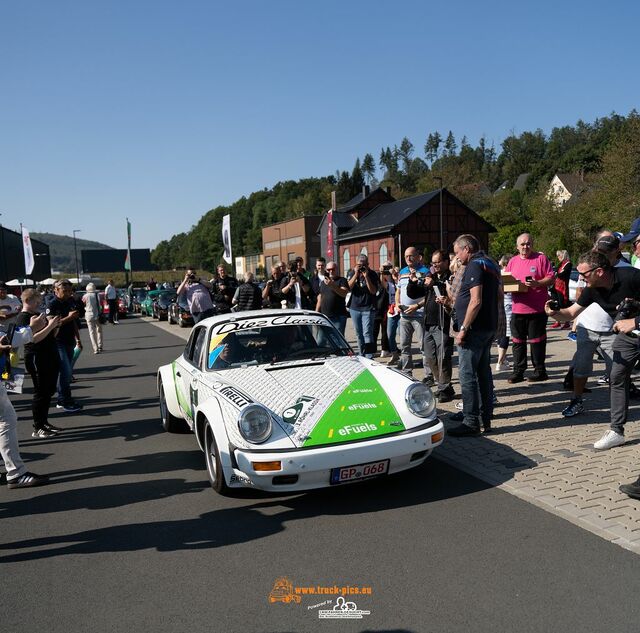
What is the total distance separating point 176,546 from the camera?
4.08m

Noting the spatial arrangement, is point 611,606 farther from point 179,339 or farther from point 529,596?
point 179,339

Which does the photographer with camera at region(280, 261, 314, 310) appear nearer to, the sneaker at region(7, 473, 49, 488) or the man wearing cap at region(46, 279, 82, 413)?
the man wearing cap at region(46, 279, 82, 413)

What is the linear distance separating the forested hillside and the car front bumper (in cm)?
3821

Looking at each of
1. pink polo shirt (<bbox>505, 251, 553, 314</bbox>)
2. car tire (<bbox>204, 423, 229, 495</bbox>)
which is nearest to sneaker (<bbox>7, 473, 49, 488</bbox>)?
car tire (<bbox>204, 423, 229, 495</bbox>)

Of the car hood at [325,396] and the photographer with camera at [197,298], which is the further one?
the photographer with camera at [197,298]

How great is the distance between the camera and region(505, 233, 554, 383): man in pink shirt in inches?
342

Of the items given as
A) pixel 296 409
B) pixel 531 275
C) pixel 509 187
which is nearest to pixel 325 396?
pixel 296 409

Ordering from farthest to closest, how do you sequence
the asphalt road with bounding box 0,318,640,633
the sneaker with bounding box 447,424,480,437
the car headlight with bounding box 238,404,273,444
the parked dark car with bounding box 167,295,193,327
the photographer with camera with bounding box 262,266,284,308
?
the parked dark car with bounding box 167,295,193,327 < the photographer with camera with bounding box 262,266,284,308 < the sneaker with bounding box 447,424,480,437 < the car headlight with bounding box 238,404,273,444 < the asphalt road with bounding box 0,318,640,633

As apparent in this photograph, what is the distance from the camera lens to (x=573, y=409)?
6.78 meters

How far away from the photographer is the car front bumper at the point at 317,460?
171 inches

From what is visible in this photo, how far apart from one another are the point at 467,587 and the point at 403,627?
1.67 feet

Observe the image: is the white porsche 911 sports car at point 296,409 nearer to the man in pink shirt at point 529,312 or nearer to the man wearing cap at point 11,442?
the man wearing cap at point 11,442

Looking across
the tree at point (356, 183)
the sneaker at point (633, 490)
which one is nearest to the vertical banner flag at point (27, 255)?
the sneaker at point (633, 490)

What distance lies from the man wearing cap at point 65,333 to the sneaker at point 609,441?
21.3 ft
